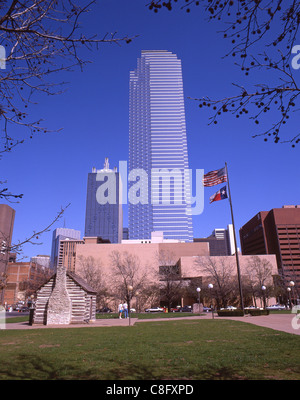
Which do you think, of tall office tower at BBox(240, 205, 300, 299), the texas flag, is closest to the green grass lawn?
the texas flag

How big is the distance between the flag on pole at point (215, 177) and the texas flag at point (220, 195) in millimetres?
1267

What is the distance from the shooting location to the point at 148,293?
71.2 meters

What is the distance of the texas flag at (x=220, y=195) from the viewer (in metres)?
30.0

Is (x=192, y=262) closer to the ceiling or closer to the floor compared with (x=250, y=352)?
closer to the ceiling

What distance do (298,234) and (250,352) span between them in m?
159

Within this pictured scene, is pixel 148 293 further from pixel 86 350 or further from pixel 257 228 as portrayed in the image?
pixel 257 228

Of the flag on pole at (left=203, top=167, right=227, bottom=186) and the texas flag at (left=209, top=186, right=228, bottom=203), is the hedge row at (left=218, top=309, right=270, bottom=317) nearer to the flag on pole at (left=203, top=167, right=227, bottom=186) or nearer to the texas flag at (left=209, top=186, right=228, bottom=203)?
the texas flag at (left=209, top=186, right=228, bottom=203)

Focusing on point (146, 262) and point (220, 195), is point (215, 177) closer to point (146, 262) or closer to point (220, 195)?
point (220, 195)

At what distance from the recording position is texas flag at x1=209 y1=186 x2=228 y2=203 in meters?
30.0

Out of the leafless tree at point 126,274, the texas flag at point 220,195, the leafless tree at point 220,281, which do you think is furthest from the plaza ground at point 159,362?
the leafless tree at point 126,274

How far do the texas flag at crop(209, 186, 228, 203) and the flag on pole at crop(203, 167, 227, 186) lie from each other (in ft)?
4.16

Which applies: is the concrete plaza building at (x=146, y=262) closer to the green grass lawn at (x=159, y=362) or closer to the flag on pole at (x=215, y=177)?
the flag on pole at (x=215, y=177)
